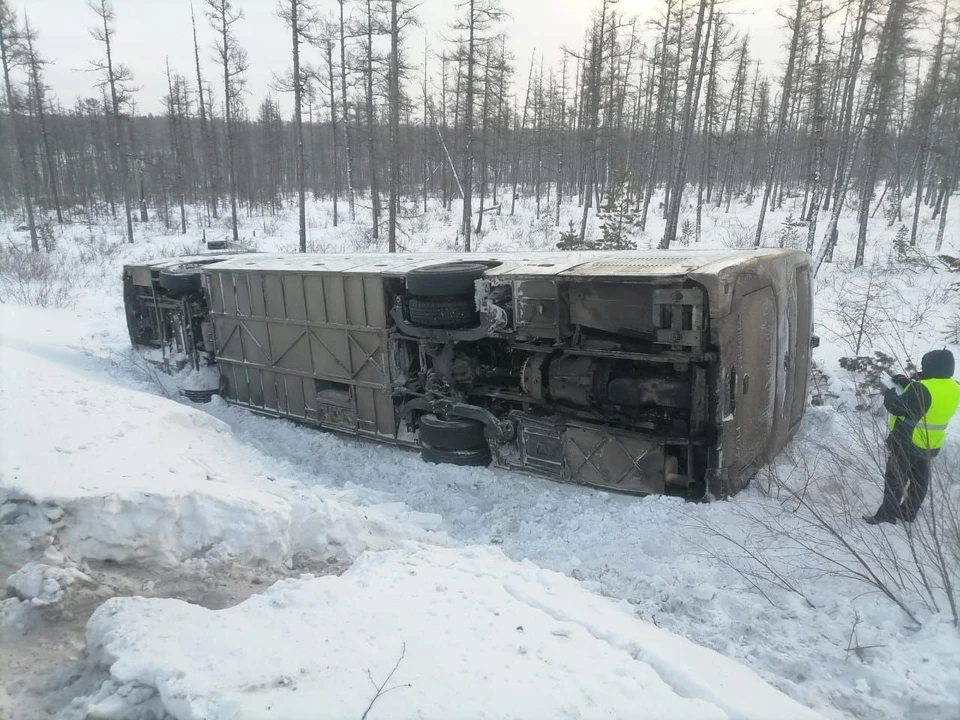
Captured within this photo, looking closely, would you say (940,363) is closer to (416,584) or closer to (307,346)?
(416,584)

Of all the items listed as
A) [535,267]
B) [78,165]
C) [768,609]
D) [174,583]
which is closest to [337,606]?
[174,583]

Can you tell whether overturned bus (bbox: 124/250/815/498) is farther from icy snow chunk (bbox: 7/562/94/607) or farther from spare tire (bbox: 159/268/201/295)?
icy snow chunk (bbox: 7/562/94/607)

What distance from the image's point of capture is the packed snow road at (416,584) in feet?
9.45

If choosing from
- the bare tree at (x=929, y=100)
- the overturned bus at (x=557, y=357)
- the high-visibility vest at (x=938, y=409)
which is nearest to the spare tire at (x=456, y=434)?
the overturned bus at (x=557, y=357)

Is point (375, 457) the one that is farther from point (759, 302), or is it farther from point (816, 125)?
point (816, 125)

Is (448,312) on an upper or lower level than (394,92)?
lower

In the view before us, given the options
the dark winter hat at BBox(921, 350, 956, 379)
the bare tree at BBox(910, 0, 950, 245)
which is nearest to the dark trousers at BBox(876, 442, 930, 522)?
the dark winter hat at BBox(921, 350, 956, 379)

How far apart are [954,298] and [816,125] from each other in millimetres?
8330

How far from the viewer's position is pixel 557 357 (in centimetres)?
633

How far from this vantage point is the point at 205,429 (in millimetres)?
7480

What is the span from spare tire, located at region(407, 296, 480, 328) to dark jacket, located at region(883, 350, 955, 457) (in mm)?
3992

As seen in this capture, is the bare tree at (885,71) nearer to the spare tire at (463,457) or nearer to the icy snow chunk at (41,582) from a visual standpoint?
the spare tire at (463,457)

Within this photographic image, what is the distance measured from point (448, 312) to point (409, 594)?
3620mm

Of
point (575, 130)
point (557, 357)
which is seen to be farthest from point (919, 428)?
point (575, 130)
